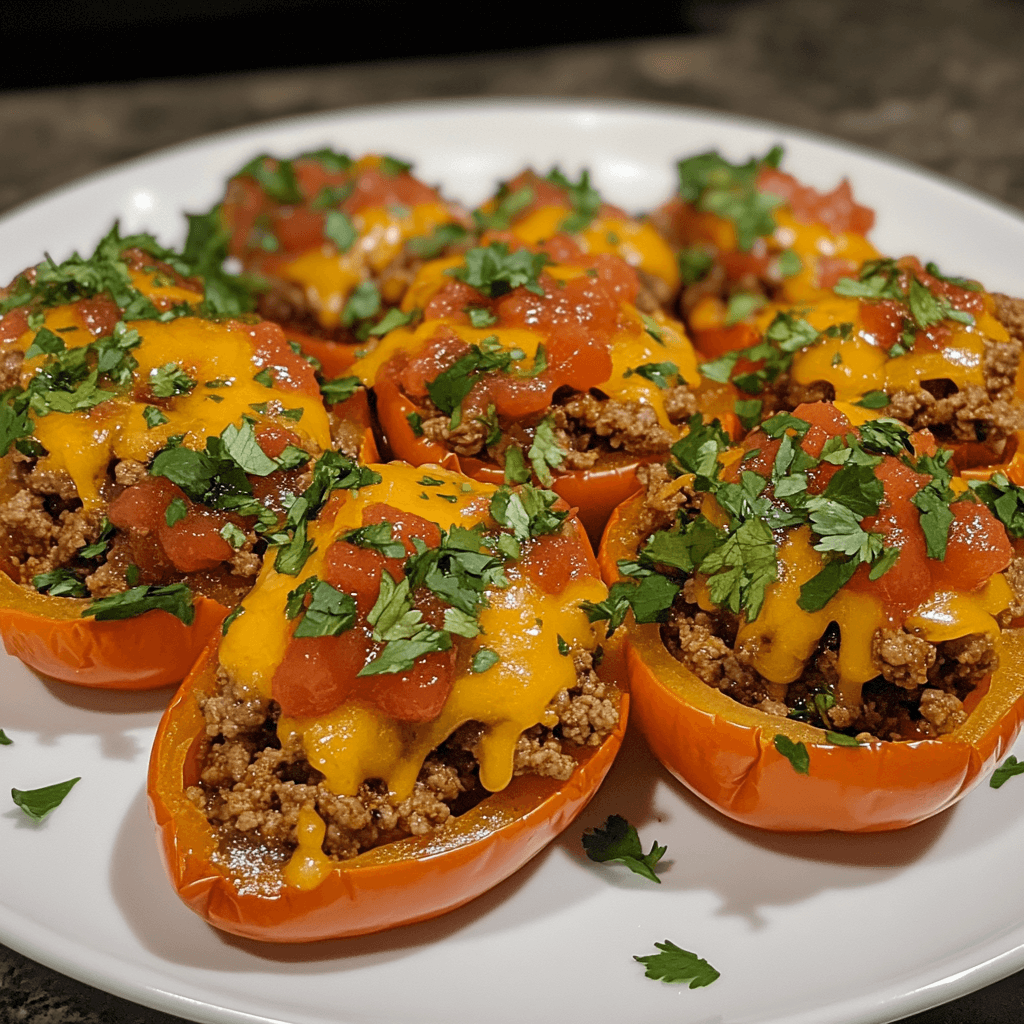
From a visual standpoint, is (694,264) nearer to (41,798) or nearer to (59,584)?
(59,584)

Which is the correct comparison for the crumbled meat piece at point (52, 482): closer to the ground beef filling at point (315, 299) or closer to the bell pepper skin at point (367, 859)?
the bell pepper skin at point (367, 859)

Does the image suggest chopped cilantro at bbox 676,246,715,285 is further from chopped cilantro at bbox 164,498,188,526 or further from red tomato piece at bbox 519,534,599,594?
chopped cilantro at bbox 164,498,188,526

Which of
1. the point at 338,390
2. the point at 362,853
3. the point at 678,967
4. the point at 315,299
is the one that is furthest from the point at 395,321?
the point at 678,967

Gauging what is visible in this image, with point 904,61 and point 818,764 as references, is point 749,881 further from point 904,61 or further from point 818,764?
point 904,61

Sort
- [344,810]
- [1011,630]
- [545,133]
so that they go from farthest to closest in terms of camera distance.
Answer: [545,133] < [1011,630] < [344,810]

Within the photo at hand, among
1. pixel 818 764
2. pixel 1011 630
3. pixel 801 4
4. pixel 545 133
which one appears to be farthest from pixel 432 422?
pixel 801 4

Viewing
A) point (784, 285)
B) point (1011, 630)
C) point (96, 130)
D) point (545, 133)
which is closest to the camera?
point (1011, 630)
